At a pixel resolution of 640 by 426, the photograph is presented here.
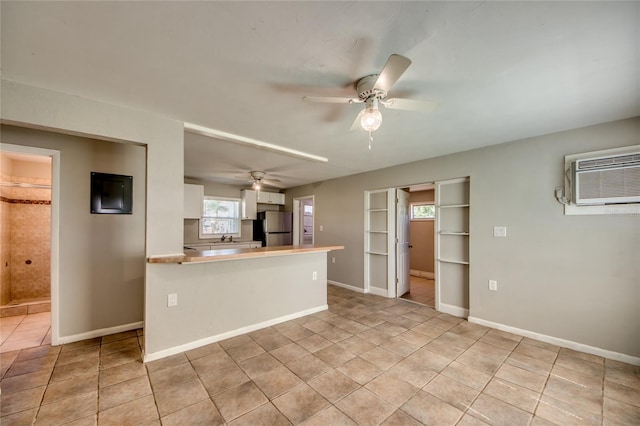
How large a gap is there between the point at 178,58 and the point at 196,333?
8.42ft

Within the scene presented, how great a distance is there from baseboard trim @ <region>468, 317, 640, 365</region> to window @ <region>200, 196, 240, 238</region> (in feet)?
17.5

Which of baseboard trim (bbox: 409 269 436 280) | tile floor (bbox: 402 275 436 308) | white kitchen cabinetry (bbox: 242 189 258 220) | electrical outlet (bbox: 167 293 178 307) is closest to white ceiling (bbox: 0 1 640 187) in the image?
electrical outlet (bbox: 167 293 178 307)

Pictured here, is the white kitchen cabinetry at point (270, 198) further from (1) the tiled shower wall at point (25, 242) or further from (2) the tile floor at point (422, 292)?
(2) the tile floor at point (422, 292)

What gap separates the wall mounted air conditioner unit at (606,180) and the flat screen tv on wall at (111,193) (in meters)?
5.11

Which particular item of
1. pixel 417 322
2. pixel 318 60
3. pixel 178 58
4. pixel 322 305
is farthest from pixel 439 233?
pixel 178 58

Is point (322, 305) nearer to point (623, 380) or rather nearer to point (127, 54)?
point (623, 380)

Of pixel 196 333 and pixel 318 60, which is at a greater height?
pixel 318 60

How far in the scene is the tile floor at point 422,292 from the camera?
14.5 feet

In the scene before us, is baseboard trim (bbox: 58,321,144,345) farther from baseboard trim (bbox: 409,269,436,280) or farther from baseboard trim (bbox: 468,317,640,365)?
baseboard trim (bbox: 409,269,436,280)

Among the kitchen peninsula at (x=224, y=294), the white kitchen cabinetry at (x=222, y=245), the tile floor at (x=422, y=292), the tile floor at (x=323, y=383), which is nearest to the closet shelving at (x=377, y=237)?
the tile floor at (x=422, y=292)

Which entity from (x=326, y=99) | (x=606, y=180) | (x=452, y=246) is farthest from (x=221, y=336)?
(x=606, y=180)

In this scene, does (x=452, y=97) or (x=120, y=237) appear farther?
(x=120, y=237)

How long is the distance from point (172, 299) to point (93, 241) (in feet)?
4.32

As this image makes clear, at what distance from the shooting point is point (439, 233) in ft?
12.8
